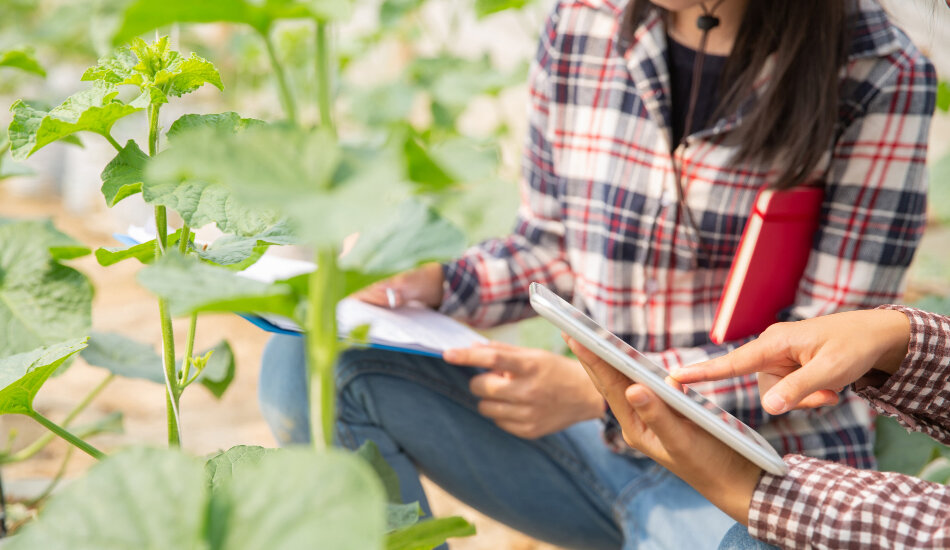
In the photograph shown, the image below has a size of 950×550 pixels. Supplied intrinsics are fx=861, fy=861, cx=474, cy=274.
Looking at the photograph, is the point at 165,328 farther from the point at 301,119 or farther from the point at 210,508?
the point at 301,119

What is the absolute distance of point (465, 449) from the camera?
0.93m

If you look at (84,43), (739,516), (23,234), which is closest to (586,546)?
(739,516)

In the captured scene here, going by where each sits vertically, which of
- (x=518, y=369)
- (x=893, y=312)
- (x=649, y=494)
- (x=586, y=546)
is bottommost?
(x=586, y=546)

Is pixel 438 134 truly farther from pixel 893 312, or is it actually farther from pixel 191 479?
pixel 191 479

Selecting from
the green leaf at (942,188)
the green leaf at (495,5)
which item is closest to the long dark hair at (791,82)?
the green leaf at (495,5)

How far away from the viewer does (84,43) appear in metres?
3.19

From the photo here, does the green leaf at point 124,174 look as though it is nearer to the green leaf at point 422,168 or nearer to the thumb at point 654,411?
the green leaf at point 422,168

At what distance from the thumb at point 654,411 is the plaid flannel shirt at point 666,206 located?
26 cm

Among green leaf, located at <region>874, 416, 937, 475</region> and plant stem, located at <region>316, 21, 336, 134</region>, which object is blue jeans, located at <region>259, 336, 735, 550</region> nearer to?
green leaf, located at <region>874, 416, 937, 475</region>

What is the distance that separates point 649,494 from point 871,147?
1.33 feet

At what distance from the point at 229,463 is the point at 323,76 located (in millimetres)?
248

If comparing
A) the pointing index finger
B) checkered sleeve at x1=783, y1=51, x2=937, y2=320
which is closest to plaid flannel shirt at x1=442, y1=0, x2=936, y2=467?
checkered sleeve at x1=783, y1=51, x2=937, y2=320

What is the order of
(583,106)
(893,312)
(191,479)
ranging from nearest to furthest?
1. (191,479)
2. (893,312)
3. (583,106)

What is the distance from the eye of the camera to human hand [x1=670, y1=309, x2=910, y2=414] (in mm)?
618
